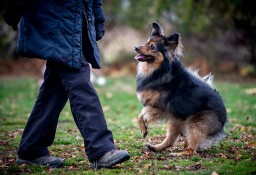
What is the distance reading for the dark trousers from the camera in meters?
4.36

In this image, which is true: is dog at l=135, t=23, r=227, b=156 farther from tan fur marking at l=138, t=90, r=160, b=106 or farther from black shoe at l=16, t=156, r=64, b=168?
black shoe at l=16, t=156, r=64, b=168

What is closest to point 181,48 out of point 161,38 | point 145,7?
point 161,38

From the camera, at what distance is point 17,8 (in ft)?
14.0

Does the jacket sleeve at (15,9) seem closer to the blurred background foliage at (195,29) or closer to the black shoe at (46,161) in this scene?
the black shoe at (46,161)

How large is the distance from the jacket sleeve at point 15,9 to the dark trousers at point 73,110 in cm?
61

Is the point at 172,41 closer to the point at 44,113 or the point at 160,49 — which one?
the point at 160,49

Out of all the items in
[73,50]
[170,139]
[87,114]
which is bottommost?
[170,139]

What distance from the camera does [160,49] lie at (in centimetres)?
554

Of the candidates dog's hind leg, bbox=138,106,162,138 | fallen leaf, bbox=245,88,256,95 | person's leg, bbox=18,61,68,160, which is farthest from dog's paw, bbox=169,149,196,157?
fallen leaf, bbox=245,88,256,95

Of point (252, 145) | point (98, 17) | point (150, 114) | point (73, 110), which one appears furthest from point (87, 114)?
point (252, 145)

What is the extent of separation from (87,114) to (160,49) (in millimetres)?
1678

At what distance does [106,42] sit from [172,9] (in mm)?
3126

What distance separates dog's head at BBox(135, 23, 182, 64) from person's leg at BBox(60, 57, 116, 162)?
1.39m

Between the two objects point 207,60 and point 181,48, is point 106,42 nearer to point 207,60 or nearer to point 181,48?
point 207,60
